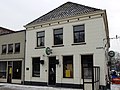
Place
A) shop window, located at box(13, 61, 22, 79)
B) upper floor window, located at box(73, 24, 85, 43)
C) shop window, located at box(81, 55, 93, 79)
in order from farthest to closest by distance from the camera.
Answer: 1. shop window, located at box(13, 61, 22, 79)
2. upper floor window, located at box(73, 24, 85, 43)
3. shop window, located at box(81, 55, 93, 79)

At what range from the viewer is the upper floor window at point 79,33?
19.9m

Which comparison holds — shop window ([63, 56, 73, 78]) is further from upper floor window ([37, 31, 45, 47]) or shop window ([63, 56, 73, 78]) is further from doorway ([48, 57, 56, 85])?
upper floor window ([37, 31, 45, 47])

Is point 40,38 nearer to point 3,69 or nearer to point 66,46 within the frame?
point 66,46

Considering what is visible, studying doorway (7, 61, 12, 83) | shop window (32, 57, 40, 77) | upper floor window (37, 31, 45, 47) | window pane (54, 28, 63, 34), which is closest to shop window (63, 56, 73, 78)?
window pane (54, 28, 63, 34)

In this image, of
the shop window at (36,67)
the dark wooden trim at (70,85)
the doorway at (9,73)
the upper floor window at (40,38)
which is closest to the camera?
the dark wooden trim at (70,85)

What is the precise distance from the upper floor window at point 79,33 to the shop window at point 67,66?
6.54 ft

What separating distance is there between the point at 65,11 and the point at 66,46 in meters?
4.69

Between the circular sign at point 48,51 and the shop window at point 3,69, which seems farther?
the shop window at point 3,69

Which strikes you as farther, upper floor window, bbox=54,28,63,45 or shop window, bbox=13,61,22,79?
shop window, bbox=13,61,22,79

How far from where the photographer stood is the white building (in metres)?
18.9

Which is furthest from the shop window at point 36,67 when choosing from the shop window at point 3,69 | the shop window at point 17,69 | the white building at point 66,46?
the shop window at point 3,69

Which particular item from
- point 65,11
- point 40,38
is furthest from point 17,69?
point 65,11

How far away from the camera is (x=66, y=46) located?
20703 mm

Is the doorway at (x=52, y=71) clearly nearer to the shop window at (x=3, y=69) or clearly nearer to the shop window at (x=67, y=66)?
the shop window at (x=67, y=66)
